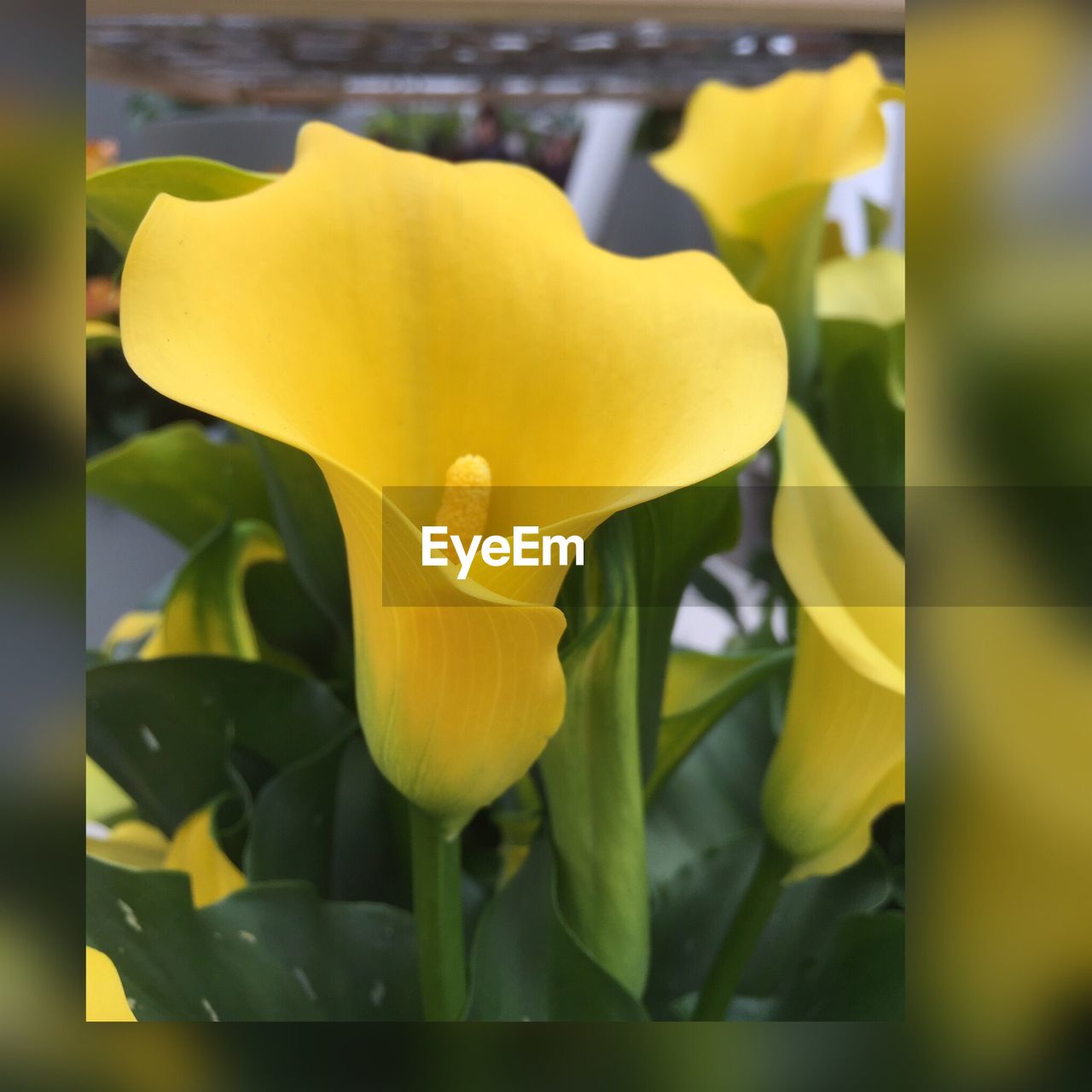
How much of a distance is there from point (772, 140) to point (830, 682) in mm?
160

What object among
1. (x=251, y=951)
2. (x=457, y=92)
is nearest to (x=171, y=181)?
(x=251, y=951)

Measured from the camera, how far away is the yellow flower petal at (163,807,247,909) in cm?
19

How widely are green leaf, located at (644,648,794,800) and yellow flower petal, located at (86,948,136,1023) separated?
0.33 feet

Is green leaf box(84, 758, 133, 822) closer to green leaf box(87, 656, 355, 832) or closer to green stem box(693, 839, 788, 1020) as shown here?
green leaf box(87, 656, 355, 832)

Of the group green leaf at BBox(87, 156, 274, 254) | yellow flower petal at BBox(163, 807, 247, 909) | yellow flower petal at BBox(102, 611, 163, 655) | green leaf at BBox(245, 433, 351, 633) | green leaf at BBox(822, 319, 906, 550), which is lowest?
yellow flower petal at BBox(163, 807, 247, 909)

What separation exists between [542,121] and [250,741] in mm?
299

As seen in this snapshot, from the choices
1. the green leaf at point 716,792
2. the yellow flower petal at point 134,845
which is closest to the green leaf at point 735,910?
the green leaf at point 716,792

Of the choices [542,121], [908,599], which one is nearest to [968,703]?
[908,599]

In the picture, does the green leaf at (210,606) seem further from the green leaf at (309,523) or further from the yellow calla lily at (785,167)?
the yellow calla lily at (785,167)

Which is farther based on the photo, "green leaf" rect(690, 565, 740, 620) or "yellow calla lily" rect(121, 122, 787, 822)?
"green leaf" rect(690, 565, 740, 620)

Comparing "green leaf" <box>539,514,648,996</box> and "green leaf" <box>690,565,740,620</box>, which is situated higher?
"green leaf" <box>690,565,740,620</box>

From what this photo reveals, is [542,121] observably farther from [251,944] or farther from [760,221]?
[251,944]

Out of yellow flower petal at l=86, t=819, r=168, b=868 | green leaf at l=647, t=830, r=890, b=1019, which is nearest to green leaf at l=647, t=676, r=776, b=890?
green leaf at l=647, t=830, r=890, b=1019

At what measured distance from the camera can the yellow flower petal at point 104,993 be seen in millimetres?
151
